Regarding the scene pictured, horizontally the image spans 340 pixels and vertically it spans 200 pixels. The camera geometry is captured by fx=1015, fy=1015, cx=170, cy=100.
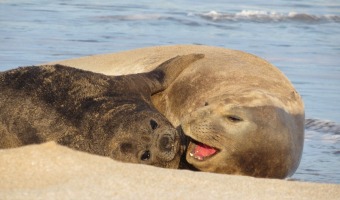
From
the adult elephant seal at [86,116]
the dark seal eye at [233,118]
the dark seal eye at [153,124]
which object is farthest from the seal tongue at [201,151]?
the dark seal eye at [153,124]

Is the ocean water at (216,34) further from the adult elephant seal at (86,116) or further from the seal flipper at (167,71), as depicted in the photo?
the adult elephant seal at (86,116)

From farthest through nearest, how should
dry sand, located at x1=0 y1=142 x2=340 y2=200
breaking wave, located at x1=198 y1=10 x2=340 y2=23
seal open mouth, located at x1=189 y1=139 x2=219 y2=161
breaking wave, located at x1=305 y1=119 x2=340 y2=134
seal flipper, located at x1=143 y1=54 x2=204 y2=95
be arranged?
breaking wave, located at x1=198 y1=10 x2=340 y2=23
breaking wave, located at x1=305 y1=119 x2=340 y2=134
seal flipper, located at x1=143 y1=54 x2=204 y2=95
seal open mouth, located at x1=189 y1=139 x2=219 y2=161
dry sand, located at x1=0 y1=142 x2=340 y2=200

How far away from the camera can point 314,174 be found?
27.2 ft

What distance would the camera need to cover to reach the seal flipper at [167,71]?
24.5 feet

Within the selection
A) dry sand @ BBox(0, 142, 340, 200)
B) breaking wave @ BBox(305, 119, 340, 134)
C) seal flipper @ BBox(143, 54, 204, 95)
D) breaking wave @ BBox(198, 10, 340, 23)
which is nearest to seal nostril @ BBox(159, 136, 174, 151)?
dry sand @ BBox(0, 142, 340, 200)

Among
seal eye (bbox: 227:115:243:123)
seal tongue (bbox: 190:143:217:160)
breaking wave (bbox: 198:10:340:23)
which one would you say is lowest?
breaking wave (bbox: 198:10:340:23)

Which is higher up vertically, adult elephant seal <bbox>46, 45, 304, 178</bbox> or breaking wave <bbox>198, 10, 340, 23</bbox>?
adult elephant seal <bbox>46, 45, 304, 178</bbox>

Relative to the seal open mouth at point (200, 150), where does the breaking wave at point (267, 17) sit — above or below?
below

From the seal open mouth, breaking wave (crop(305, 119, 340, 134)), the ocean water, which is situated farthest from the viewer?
the ocean water

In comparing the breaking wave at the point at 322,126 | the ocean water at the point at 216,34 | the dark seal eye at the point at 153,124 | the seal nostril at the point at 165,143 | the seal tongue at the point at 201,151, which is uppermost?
the dark seal eye at the point at 153,124

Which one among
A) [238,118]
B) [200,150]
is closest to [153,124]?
[200,150]

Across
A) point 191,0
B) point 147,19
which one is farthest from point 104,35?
point 191,0

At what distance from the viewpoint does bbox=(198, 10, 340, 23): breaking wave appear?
61.2ft

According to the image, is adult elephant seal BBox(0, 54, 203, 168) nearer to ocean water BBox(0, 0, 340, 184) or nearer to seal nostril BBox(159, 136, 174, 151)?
seal nostril BBox(159, 136, 174, 151)
